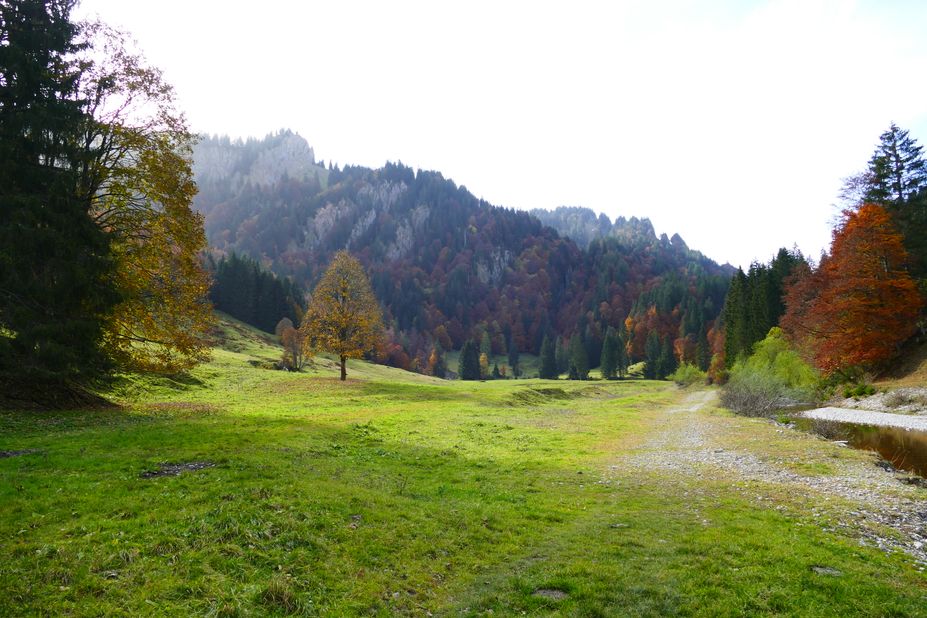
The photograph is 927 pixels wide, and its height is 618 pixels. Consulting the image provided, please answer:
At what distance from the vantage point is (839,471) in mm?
22156

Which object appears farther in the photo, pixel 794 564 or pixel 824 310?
pixel 824 310

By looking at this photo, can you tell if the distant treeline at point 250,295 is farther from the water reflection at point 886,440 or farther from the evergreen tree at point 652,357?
the water reflection at point 886,440

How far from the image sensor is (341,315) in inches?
2219

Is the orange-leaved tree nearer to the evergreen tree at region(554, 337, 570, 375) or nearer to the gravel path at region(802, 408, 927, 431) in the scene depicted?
the gravel path at region(802, 408, 927, 431)

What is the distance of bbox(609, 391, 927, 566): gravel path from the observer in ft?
45.7

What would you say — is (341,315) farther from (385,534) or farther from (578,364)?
(578,364)

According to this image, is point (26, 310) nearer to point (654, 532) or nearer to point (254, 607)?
point (254, 607)

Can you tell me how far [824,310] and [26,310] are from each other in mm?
69559

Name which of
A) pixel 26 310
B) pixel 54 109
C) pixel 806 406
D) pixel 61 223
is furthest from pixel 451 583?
pixel 806 406

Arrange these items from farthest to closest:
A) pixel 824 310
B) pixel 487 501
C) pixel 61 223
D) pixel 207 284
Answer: pixel 824 310, pixel 207 284, pixel 61 223, pixel 487 501

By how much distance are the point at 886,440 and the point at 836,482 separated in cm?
1691

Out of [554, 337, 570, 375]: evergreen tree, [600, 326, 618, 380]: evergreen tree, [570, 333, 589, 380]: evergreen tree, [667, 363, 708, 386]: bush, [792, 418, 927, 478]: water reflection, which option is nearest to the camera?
[792, 418, 927, 478]: water reflection

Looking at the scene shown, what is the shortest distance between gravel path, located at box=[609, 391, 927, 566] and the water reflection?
164 inches

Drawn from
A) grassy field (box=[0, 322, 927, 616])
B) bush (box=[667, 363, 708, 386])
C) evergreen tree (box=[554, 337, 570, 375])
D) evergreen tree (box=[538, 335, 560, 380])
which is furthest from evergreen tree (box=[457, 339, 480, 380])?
grassy field (box=[0, 322, 927, 616])
